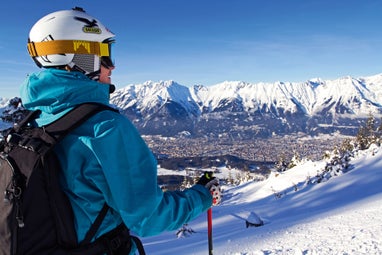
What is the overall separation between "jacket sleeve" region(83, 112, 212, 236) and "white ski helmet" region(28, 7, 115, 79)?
1.88ft

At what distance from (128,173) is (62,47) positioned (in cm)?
97

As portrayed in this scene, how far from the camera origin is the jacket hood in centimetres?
208

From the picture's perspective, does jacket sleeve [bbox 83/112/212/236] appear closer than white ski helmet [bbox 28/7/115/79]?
Yes

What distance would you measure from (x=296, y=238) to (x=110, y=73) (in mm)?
Answer: 6199

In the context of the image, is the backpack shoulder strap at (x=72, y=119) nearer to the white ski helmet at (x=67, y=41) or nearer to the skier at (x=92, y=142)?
the skier at (x=92, y=142)

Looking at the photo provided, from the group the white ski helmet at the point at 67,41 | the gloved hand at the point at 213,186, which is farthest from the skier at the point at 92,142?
the gloved hand at the point at 213,186

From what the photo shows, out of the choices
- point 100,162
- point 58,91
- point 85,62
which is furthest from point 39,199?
point 85,62

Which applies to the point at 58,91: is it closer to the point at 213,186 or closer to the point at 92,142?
the point at 92,142

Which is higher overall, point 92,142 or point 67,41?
point 67,41

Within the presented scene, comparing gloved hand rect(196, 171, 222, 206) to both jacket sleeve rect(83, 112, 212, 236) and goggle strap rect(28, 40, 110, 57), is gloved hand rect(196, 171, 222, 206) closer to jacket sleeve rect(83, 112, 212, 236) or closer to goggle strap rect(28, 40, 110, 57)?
jacket sleeve rect(83, 112, 212, 236)

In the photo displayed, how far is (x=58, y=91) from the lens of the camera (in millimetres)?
2068

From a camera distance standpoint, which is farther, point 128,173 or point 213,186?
point 213,186

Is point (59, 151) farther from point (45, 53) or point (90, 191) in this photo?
point (45, 53)

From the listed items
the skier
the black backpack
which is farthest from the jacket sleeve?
the black backpack
